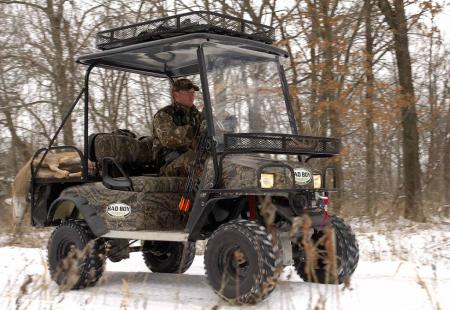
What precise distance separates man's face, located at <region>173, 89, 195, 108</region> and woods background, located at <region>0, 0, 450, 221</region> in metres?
3.57

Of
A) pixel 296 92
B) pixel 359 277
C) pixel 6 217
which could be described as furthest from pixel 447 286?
pixel 6 217

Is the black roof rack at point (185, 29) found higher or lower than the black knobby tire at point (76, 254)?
higher

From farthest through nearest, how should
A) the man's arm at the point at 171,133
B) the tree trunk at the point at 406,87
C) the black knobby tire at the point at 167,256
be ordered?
1. the tree trunk at the point at 406,87
2. the black knobby tire at the point at 167,256
3. the man's arm at the point at 171,133

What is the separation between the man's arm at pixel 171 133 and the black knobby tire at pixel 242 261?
139 centimetres

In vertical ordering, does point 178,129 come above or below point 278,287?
above

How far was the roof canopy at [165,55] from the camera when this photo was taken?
5770 mm

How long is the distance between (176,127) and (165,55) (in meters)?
0.91

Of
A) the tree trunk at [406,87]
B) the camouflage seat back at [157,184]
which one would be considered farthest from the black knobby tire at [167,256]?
the tree trunk at [406,87]

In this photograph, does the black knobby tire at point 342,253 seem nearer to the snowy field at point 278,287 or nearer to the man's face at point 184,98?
the snowy field at point 278,287

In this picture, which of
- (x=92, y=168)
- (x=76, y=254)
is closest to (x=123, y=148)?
(x=92, y=168)

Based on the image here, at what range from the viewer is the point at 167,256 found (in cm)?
769

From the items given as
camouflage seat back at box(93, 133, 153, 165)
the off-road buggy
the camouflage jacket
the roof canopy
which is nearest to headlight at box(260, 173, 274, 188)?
the off-road buggy

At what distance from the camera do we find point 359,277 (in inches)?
241

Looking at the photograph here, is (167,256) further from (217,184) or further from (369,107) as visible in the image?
(369,107)
